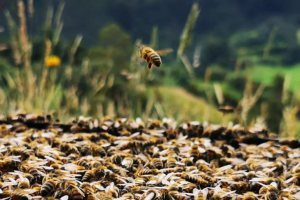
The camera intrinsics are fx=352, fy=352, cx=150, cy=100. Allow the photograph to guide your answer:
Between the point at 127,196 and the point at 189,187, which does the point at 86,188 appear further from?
the point at 189,187

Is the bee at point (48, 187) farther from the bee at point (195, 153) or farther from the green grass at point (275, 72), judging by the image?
the green grass at point (275, 72)

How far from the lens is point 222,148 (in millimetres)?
1823

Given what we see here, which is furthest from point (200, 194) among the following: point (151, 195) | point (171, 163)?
point (171, 163)

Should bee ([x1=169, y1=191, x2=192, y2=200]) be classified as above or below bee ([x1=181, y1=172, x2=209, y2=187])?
below

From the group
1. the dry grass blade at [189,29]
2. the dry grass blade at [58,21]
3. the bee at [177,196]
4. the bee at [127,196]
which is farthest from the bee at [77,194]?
the dry grass blade at [58,21]

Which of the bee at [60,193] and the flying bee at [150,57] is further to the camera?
the flying bee at [150,57]

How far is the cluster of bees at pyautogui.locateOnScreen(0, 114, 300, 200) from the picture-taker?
1.18 meters

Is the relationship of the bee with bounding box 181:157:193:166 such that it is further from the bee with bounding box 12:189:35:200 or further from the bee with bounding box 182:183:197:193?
the bee with bounding box 12:189:35:200

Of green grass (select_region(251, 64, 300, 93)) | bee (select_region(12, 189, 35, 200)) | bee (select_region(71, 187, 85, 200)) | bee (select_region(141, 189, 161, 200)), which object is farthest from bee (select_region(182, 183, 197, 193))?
green grass (select_region(251, 64, 300, 93))

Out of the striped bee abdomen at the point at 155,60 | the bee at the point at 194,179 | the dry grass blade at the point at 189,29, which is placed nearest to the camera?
the bee at the point at 194,179

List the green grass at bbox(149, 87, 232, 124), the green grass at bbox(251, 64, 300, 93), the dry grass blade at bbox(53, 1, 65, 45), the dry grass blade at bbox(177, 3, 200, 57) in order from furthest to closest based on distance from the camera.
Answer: the green grass at bbox(251, 64, 300, 93)
the green grass at bbox(149, 87, 232, 124)
the dry grass blade at bbox(53, 1, 65, 45)
the dry grass blade at bbox(177, 3, 200, 57)

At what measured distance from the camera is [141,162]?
1.52 m

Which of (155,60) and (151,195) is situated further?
(155,60)

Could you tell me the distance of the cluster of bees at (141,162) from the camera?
118 centimetres
